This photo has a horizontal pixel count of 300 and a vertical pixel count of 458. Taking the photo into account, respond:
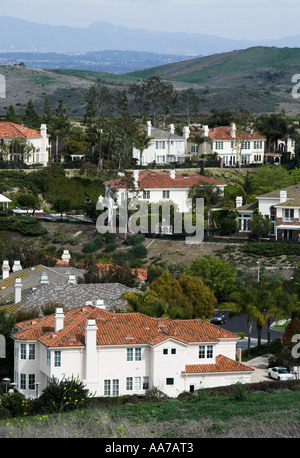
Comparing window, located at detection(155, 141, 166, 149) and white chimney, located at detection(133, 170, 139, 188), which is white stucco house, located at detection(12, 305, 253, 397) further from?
window, located at detection(155, 141, 166, 149)

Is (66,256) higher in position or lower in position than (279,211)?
lower

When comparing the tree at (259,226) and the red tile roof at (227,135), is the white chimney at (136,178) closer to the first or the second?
the tree at (259,226)

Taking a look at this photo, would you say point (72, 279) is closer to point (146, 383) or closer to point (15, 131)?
point (146, 383)

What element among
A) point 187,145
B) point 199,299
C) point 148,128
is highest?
point 148,128

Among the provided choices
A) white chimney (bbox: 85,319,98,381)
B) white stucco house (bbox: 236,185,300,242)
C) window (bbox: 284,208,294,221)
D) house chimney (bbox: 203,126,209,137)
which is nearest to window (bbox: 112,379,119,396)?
white chimney (bbox: 85,319,98,381)

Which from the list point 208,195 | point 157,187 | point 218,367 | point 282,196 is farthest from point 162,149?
point 218,367
